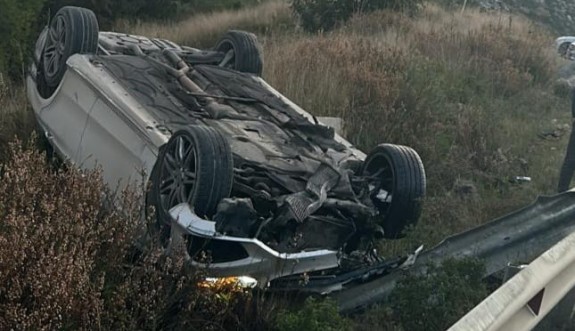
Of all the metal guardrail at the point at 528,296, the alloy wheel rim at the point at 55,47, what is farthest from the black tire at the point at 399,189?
the alloy wheel rim at the point at 55,47

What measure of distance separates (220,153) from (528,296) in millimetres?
2070

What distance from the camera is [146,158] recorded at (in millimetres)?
5492

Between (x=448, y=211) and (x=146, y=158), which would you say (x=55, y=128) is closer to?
(x=146, y=158)

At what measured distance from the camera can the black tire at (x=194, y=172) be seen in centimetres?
478

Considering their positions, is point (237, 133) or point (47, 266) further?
point (237, 133)

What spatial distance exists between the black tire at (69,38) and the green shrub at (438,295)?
339cm

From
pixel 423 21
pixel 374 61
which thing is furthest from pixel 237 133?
pixel 423 21

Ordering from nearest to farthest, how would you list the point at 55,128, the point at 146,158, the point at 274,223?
the point at 274,223, the point at 146,158, the point at 55,128

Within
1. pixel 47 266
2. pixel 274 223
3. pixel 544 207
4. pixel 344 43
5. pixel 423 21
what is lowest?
pixel 423 21

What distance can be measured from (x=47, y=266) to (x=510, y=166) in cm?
580

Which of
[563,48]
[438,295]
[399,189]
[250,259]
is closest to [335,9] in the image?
[563,48]

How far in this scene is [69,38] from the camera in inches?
264

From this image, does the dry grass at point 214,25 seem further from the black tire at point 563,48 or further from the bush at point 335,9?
the black tire at point 563,48

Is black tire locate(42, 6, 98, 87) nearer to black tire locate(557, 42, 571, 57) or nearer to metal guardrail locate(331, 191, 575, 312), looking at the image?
metal guardrail locate(331, 191, 575, 312)
